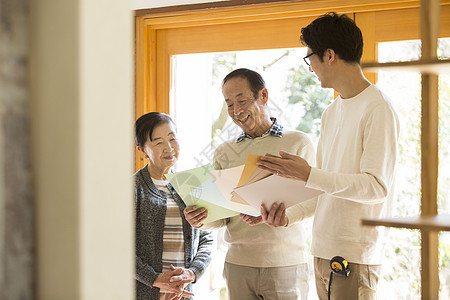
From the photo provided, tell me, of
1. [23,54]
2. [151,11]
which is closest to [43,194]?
[23,54]

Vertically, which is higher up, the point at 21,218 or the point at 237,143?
the point at 237,143

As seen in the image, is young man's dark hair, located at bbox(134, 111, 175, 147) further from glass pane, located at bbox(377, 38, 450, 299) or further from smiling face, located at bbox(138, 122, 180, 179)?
glass pane, located at bbox(377, 38, 450, 299)

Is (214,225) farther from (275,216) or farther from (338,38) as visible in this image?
(338,38)

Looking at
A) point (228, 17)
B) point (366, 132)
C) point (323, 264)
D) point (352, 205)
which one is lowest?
point (323, 264)

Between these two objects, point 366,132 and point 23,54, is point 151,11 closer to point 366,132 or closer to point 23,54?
point 366,132

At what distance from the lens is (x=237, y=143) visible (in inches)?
80.1

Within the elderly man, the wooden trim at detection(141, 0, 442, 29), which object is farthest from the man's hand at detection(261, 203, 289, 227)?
the wooden trim at detection(141, 0, 442, 29)

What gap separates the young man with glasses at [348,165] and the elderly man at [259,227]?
8.8 inches

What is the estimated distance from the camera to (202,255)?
204cm

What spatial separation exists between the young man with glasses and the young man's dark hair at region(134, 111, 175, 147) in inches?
30.4

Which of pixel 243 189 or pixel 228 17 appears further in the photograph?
pixel 228 17

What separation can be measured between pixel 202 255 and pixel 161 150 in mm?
504

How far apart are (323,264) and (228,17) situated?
1.41 meters

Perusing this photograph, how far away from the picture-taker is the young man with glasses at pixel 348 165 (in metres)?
1.43
